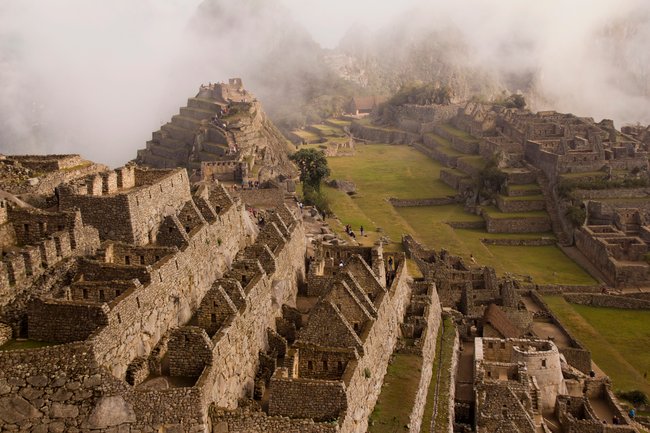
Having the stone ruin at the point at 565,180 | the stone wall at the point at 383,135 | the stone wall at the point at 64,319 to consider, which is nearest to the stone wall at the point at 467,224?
the stone ruin at the point at 565,180

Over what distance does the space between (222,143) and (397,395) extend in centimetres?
5681

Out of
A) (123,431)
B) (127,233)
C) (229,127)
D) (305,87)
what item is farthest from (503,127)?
(123,431)

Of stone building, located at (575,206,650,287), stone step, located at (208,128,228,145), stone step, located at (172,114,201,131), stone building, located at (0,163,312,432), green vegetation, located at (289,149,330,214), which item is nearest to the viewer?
stone building, located at (0,163,312,432)

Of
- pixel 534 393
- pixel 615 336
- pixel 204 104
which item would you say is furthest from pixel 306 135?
pixel 534 393

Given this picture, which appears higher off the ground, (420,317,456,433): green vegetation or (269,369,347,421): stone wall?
(269,369,347,421): stone wall

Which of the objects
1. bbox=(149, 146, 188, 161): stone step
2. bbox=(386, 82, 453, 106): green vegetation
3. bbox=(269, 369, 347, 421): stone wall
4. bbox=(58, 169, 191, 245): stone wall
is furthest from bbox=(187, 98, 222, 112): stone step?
bbox=(269, 369, 347, 421): stone wall

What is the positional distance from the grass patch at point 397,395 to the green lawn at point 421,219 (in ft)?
74.4

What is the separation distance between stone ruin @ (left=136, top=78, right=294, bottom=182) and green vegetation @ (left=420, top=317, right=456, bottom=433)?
2976 cm

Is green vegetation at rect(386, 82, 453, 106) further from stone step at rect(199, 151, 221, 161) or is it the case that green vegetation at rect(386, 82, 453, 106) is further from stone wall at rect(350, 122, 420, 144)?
stone step at rect(199, 151, 221, 161)

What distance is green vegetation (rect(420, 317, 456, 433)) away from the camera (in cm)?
2925

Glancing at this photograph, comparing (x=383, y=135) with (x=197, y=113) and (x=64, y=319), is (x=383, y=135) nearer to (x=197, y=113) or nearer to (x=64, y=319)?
(x=197, y=113)

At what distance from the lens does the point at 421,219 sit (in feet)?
265

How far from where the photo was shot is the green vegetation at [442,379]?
96.0ft

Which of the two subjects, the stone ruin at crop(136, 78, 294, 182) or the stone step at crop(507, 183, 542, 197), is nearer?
the stone ruin at crop(136, 78, 294, 182)
